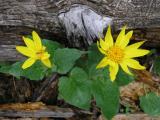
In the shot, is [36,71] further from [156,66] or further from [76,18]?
[156,66]

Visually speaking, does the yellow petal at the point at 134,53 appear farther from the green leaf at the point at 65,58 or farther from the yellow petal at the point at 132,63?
the green leaf at the point at 65,58

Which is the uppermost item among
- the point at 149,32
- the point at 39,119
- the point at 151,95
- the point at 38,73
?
the point at 149,32

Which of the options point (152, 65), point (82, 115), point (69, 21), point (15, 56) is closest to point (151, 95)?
point (152, 65)

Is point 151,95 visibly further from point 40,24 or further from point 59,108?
point 40,24

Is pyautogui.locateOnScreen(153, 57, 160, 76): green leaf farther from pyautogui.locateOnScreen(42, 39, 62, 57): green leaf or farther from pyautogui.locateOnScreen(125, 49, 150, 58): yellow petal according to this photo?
pyautogui.locateOnScreen(42, 39, 62, 57): green leaf

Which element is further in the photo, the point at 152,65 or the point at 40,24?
the point at 152,65

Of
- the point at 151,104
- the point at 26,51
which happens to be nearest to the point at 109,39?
the point at 26,51
